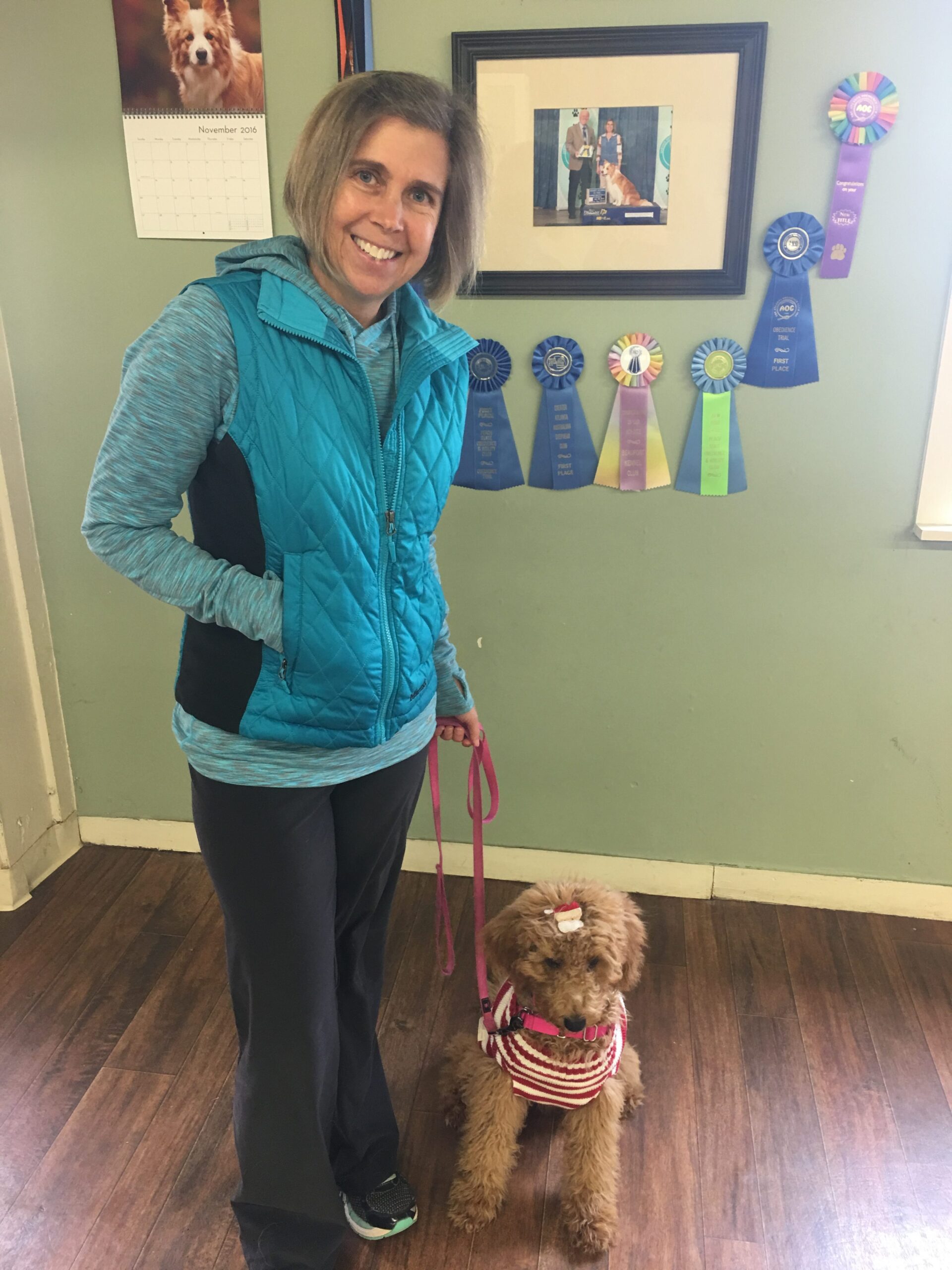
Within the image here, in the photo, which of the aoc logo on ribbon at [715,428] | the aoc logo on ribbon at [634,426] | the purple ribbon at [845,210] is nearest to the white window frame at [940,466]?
the purple ribbon at [845,210]

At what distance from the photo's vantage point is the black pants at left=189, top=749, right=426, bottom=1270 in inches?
43.6

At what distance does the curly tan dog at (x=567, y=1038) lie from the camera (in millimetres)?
1368

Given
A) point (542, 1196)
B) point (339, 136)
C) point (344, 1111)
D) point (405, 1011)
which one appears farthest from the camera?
point (405, 1011)

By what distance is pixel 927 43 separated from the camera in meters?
1.57

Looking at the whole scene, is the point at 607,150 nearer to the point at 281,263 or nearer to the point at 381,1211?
the point at 281,263

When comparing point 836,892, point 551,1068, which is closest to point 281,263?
point 551,1068

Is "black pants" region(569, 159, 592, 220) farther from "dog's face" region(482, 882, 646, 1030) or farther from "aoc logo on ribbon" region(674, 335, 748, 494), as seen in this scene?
"dog's face" region(482, 882, 646, 1030)

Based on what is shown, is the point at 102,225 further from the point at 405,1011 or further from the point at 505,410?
the point at 405,1011

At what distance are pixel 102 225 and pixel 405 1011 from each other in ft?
5.60

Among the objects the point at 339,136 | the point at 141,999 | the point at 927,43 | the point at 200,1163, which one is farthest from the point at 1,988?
the point at 927,43

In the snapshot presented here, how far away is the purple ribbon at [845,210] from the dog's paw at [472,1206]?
1696mm

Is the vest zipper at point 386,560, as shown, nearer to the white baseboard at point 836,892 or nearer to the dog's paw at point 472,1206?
the dog's paw at point 472,1206

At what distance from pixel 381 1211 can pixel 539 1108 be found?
36 centimetres

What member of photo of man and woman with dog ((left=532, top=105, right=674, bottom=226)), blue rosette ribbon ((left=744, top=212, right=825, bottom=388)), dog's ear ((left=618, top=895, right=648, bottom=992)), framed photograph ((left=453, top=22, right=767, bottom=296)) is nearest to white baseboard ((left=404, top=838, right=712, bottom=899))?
dog's ear ((left=618, top=895, right=648, bottom=992))
